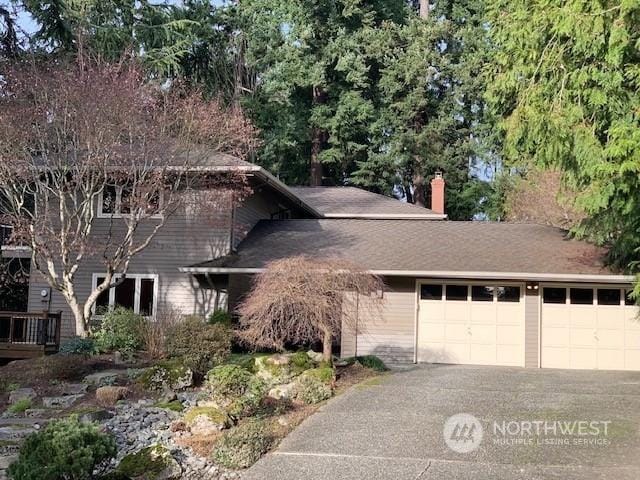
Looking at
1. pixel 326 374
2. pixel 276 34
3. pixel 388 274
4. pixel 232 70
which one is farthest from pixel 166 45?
pixel 326 374

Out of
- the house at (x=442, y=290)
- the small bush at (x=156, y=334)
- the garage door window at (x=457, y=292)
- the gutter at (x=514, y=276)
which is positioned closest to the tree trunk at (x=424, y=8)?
the house at (x=442, y=290)

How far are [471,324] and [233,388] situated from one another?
777cm

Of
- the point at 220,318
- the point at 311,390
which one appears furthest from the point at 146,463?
the point at 220,318

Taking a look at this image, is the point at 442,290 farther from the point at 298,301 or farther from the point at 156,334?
the point at 156,334

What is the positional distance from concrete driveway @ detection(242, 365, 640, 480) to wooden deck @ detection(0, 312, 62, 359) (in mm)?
7774

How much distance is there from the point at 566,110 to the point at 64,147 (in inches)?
415

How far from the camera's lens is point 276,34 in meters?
33.1

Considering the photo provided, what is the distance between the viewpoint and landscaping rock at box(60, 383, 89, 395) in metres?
11.2

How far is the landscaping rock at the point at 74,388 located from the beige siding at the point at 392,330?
21.3 feet

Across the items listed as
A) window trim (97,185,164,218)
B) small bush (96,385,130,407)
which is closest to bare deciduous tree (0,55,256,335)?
window trim (97,185,164,218)

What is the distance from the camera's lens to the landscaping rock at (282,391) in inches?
417

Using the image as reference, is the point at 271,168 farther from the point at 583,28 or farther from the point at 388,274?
the point at 583,28

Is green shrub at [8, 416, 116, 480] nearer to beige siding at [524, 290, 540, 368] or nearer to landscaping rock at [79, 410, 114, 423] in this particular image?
landscaping rock at [79, 410, 114, 423]

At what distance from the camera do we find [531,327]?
613 inches
